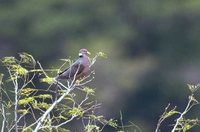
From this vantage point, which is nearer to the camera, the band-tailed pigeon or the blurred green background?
the band-tailed pigeon

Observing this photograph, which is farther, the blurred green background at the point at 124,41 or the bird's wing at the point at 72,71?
the blurred green background at the point at 124,41

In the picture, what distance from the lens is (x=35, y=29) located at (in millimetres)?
29766

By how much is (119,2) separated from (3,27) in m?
3.36

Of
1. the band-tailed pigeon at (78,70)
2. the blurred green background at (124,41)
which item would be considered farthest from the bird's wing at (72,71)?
the blurred green background at (124,41)

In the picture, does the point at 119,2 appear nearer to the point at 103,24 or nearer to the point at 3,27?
the point at 103,24

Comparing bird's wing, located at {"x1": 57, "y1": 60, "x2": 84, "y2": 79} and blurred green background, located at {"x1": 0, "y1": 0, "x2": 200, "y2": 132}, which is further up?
blurred green background, located at {"x1": 0, "y1": 0, "x2": 200, "y2": 132}

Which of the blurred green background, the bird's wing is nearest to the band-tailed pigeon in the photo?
the bird's wing

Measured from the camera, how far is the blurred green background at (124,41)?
92.6 ft

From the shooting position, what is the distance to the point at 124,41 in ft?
100

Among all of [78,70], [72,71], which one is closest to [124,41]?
[72,71]

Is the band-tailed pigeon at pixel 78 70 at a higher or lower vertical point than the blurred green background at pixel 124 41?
lower

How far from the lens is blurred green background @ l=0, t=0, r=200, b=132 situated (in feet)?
92.6

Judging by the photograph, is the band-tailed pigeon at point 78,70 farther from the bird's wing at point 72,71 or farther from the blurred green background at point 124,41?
the blurred green background at point 124,41

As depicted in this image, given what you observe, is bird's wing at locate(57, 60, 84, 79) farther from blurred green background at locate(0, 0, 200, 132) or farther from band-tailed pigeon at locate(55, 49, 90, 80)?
blurred green background at locate(0, 0, 200, 132)
